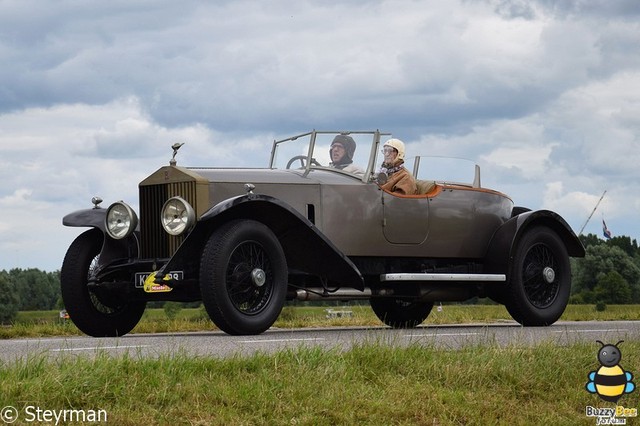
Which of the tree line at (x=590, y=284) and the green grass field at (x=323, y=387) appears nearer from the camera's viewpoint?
the green grass field at (x=323, y=387)

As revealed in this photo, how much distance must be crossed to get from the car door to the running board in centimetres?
46

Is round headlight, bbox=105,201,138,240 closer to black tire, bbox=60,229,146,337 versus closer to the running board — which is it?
black tire, bbox=60,229,146,337

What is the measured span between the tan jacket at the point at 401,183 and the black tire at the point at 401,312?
2.04m

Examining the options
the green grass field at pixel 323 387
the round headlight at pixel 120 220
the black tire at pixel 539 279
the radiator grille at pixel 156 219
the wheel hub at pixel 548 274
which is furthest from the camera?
the wheel hub at pixel 548 274

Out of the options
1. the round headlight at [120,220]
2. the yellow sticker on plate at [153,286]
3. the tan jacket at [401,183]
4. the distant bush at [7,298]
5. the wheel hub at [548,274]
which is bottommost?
A: the distant bush at [7,298]

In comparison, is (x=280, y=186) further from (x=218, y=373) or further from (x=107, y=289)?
(x=218, y=373)

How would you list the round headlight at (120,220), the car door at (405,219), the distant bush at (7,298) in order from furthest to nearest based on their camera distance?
1. the distant bush at (7,298)
2. the car door at (405,219)
3. the round headlight at (120,220)

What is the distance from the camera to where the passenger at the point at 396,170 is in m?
11.4

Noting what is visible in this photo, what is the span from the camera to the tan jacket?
445 inches

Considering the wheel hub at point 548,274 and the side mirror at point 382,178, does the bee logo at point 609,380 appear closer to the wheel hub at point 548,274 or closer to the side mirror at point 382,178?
the side mirror at point 382,178

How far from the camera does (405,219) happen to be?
11305mm

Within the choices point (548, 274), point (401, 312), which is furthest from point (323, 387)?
point (401, 312)

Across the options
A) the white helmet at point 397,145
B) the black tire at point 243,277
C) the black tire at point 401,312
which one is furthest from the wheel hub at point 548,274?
the black tire at point 243,277

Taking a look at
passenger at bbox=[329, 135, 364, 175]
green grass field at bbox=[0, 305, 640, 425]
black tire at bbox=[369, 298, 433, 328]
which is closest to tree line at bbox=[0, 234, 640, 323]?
black tire at bbox=[369, 298, 433, 328]
